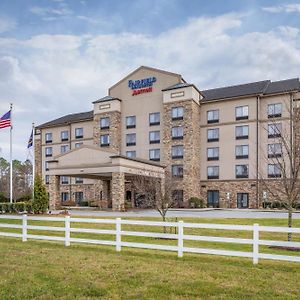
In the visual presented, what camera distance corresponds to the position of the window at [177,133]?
47.6m

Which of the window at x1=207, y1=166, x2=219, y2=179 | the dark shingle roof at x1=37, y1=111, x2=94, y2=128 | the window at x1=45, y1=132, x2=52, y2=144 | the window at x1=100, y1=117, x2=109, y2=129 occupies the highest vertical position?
the dark shingle roof at x1=37, y1=111, x2=94, y2=128

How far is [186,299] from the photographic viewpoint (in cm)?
721

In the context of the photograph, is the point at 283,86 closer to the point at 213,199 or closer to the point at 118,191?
the point at 213,199

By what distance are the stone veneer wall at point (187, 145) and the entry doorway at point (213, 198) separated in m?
1.61

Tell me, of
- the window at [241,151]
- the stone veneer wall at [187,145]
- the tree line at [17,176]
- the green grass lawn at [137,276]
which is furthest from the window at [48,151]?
the green grass lawn at [137,276]

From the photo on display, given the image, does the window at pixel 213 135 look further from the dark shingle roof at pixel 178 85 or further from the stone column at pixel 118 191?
the stone column at pixel 118 191

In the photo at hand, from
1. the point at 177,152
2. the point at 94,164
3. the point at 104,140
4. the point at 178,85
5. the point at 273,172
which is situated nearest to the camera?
the point at 94,164

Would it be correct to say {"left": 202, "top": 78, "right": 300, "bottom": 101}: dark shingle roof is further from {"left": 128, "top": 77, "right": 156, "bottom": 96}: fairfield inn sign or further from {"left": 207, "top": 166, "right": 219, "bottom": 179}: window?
{"left": 207, "top": 166, "right": 219, "bottom": 179}: window

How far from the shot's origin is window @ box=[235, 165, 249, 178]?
46.1 m

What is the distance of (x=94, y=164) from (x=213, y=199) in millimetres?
17997

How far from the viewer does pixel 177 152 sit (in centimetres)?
4778

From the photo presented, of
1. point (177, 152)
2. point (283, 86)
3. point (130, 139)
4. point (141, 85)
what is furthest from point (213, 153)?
point (141, 85)

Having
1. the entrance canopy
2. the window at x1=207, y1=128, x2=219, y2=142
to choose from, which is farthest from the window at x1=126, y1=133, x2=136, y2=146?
the entrance canopy

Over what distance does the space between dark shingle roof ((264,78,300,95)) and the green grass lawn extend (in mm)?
36441
